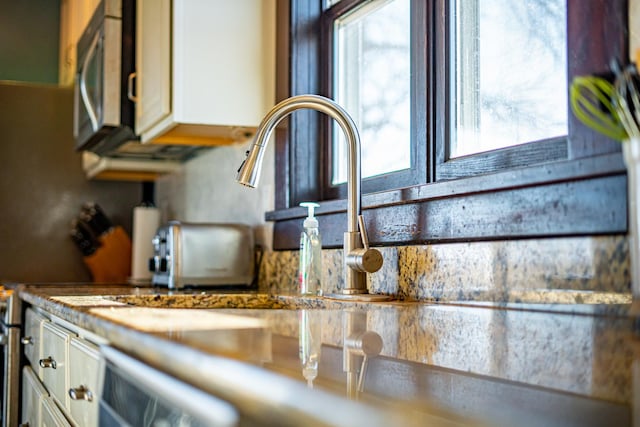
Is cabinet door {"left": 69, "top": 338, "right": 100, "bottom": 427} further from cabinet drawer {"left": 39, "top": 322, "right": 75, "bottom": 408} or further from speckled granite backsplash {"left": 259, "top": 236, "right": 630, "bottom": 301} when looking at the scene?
speckled granite backsplash {"left": 259, "top": 236, "right": 630, "bottom": 301}

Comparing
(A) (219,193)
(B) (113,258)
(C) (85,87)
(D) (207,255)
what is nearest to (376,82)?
(D) (207,255)

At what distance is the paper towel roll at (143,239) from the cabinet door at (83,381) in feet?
6.87

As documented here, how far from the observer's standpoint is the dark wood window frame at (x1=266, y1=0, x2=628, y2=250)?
1226 millimetres

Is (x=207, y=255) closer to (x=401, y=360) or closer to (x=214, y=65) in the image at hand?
(x=214, y=65)

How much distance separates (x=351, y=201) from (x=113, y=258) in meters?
2.63

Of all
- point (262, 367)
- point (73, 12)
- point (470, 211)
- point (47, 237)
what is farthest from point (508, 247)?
point (73, 12)

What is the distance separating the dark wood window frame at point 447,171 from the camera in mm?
1226

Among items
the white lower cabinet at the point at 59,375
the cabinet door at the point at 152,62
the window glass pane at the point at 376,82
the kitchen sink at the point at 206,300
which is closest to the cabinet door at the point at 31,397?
the white lower cabinet at the point at 59,375

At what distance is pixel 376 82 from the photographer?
2.20 metres

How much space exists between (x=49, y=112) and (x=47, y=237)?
708mm

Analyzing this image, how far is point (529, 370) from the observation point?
0.74 metres

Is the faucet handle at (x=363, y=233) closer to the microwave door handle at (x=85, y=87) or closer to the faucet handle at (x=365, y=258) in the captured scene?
the faucet handle at (x=365, y=258)

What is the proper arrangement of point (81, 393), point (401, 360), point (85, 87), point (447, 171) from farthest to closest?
point (85, 87) < point (447, 171) < point (81, 393) < point (401, 360)

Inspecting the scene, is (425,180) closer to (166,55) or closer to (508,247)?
(508,247)
